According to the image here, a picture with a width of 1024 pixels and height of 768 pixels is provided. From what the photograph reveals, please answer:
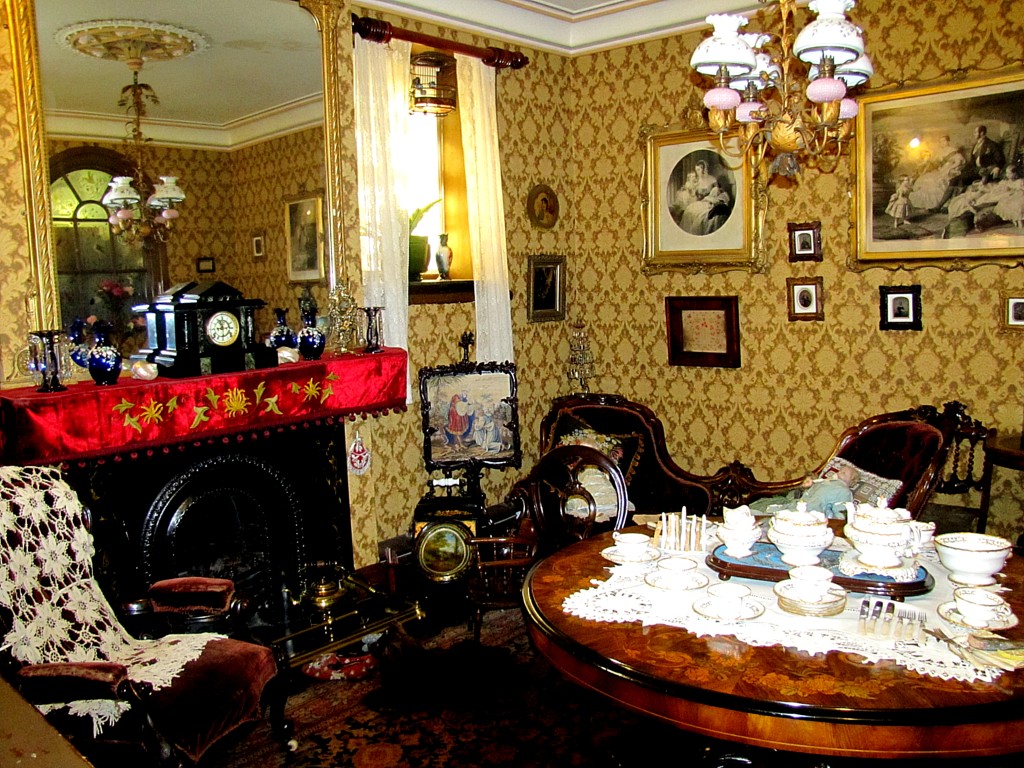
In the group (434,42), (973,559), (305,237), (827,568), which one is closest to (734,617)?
(827,568)

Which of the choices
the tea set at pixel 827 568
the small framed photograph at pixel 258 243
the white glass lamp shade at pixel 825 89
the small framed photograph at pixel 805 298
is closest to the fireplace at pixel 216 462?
the small framed photograph at pixel 258 243

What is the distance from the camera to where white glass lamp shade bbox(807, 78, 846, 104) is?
2699 millimetres

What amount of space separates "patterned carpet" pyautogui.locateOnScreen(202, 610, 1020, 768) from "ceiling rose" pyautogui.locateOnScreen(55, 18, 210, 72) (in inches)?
118

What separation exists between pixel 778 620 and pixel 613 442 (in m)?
2.99

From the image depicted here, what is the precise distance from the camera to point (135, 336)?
160 inches

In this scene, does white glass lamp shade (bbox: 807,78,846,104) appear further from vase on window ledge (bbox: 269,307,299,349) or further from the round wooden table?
vase on window ledge (bbox: 269,307,299,349)

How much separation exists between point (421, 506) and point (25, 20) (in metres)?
2.99

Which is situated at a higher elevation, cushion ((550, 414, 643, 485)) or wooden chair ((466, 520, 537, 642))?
cushion ((550, 414, 643, 485))

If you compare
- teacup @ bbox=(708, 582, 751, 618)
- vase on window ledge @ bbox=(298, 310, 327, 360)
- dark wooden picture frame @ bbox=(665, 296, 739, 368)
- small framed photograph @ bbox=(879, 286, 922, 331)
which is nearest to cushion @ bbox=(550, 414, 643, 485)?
dark wooden picture frame @ bbox=(665, 296, 739, 368)

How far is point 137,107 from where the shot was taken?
4.09m

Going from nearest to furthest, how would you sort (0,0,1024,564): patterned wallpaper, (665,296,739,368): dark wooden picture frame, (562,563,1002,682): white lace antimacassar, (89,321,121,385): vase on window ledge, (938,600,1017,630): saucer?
(562,563,1002,682): white lace antimacassar < (938,600,1017,630): saucer < (89,321,121,385): vase on window ledge < (0,0,1024,564): patterned wallpaper < (665,296,739,368): dark wooden picture frame

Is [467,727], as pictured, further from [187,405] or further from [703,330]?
[703,330]

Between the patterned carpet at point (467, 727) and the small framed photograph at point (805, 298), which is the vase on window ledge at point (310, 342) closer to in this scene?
the patterned carpet at point (467, 727)

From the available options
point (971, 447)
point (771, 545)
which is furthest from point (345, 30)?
point (971, 447)
